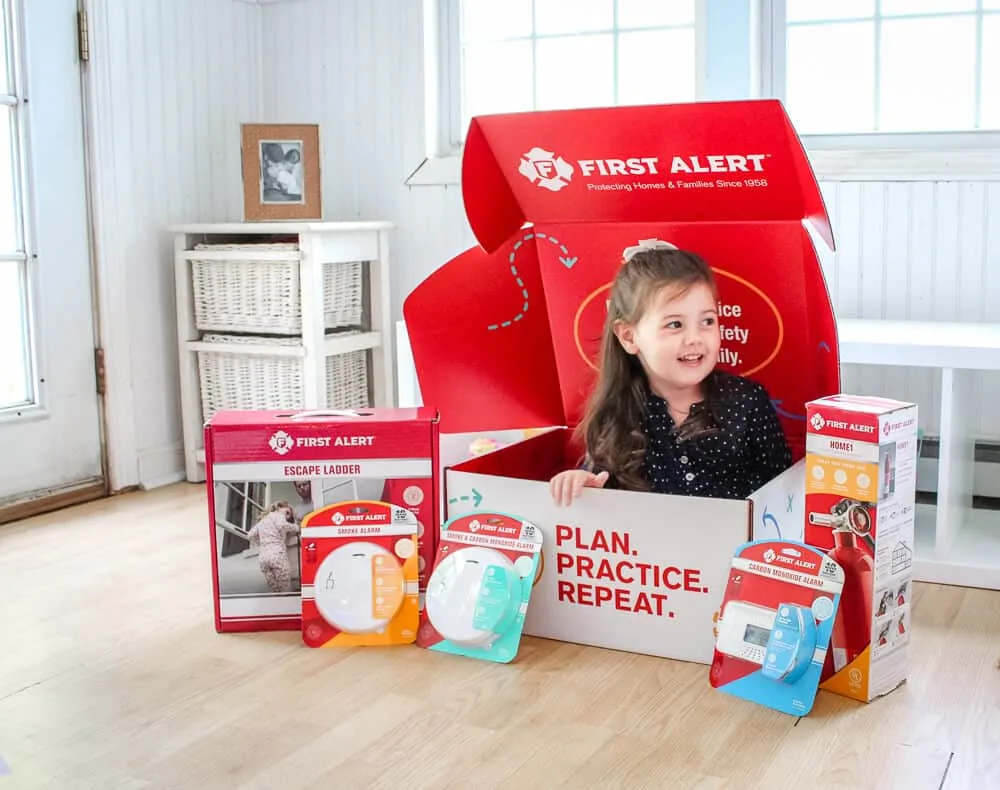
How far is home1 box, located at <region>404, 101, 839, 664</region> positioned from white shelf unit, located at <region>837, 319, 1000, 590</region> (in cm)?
30

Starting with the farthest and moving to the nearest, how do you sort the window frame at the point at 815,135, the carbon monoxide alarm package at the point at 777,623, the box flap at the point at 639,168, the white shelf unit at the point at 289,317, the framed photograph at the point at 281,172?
the framed photograph at the point at 281,172, the white shelf unit at the point at 289,317, the window frame at the point at 815,135, the box flap at the point at 639,168, the carbon monoxide alarm package at the point at 777,623

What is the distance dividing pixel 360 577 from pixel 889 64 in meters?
1.61

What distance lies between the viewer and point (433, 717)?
150cm

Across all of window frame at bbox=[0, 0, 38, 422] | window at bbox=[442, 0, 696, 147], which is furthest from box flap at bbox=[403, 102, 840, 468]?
window frame at bbox=[0, 0, 38, 422]

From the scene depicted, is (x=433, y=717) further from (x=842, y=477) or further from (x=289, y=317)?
(x=289, y=317)

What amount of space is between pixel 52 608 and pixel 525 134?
43.3 inches

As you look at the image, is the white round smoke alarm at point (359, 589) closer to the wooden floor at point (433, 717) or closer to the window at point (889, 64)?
the wooden floor at point (433, 717)

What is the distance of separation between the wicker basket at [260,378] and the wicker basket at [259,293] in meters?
0.04

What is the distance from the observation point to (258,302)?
2766 mm

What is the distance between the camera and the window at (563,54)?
278 centimetres

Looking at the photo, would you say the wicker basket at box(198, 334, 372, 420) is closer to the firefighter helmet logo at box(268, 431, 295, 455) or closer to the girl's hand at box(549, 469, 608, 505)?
the firefighter helmet logo at box(268, 431, 295, 455)

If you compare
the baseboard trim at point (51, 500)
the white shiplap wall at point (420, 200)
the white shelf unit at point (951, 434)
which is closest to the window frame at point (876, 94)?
the white shiplap wall at point (420, 200)

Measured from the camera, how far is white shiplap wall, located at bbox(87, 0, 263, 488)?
276 centimetres

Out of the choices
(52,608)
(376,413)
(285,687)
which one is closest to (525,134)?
(376,413)
